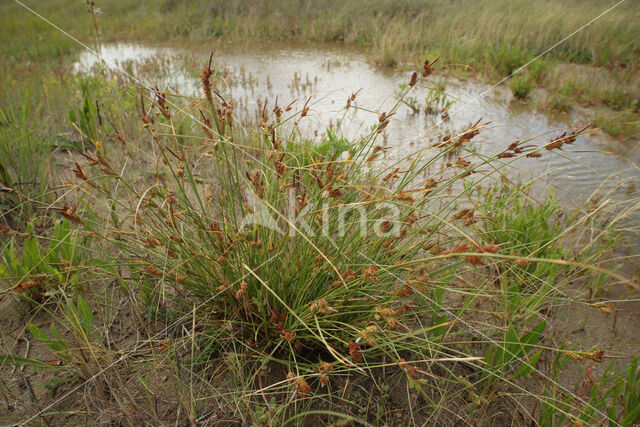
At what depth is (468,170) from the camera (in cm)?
118

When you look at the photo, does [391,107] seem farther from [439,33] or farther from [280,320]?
[439,33]

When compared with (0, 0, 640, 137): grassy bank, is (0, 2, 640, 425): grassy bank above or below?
below

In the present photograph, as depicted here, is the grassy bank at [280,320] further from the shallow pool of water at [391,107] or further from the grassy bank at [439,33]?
the grassy bank at [439,33]

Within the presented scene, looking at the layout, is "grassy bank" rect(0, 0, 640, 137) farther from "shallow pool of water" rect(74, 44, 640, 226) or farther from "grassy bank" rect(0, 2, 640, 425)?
"grassy bank" rect(0, 2, 640, 425)

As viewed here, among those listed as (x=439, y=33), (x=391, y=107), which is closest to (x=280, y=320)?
(x=391, y=107)

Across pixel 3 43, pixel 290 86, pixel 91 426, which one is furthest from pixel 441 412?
pixel 3 43

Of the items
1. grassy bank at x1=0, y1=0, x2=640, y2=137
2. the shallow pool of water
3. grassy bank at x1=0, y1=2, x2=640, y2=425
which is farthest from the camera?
grassy bank at x1=0, y1=0, x2=640, y2=137

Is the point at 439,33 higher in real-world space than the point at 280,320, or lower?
higher

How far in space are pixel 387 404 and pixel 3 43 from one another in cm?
1026

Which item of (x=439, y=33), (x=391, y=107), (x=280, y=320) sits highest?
(x=439, y=33)

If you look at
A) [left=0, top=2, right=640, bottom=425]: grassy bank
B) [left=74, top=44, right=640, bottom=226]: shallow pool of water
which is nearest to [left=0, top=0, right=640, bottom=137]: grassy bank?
[left=74, top=44, right=640, bottom=226]: shallow pool of water

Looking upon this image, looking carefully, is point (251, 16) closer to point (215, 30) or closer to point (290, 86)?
point (215, 30)

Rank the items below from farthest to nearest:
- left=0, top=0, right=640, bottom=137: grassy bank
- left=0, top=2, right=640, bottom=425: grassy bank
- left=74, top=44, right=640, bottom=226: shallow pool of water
Result: left=0, top=0, right=640, bottom=137: grassy bank, left=74, top=44, right=640, bottom=226: shallow pool of water, left=0, top=2, right=640, bottom=425: grassy bank

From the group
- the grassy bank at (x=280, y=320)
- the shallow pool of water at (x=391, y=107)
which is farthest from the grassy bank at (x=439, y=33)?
the grassy bank at (x=280, y=320)
